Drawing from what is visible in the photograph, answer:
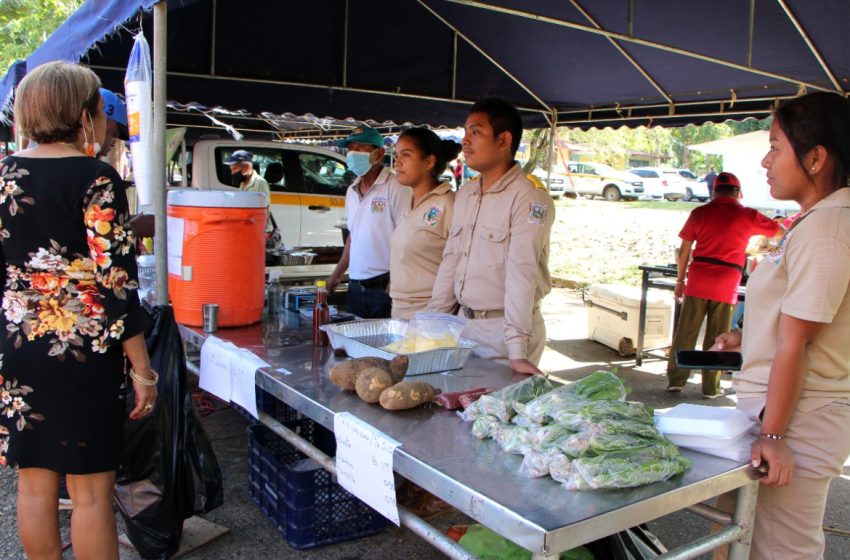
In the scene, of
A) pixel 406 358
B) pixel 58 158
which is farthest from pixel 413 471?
pixel 58 158

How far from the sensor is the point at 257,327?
3.15 meters

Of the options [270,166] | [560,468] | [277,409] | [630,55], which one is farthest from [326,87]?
[560,468]

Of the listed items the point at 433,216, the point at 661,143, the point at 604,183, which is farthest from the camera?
the point at 661,143

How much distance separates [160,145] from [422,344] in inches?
59.5

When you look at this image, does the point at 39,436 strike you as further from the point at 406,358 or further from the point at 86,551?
the point at 406,358

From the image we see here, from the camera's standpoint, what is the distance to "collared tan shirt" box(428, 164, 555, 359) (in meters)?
2.54

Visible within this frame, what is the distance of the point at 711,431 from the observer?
5.41ft

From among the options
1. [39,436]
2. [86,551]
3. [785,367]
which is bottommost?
[86,551]

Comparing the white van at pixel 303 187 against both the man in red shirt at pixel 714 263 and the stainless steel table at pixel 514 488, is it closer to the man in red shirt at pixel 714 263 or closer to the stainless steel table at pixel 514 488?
the man in red shirt at pixel 714 263

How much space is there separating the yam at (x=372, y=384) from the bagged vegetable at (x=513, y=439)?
1.37 feet

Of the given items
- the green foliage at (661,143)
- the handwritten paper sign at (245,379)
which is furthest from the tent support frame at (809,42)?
the green foliage at (661,143)

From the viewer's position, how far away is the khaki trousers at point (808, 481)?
5.64ft

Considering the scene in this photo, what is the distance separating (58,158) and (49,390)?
69cm

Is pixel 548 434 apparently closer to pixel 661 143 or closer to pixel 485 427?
pixel 485 427
